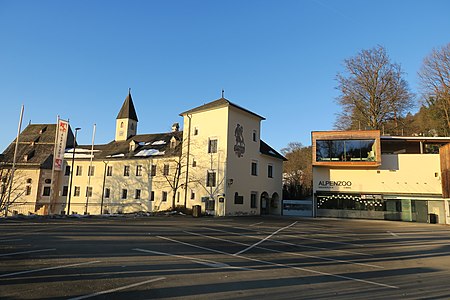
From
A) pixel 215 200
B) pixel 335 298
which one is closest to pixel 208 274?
pixel 335 298

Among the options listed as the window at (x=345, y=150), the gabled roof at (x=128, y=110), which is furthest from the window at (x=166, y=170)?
the window at (x=345, y=150)

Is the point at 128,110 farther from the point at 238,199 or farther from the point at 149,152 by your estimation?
the point at 238,199

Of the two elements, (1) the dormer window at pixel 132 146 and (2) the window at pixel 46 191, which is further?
(2) the window at pixel 46 191

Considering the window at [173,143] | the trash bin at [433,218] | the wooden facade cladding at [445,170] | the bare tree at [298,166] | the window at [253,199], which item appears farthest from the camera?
the bare tree at [298,166]

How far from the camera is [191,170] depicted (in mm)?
36594

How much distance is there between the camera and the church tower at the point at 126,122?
51.7m

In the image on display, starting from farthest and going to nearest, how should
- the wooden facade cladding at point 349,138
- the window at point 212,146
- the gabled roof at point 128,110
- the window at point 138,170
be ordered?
1. the gabled roof at point 128,110
2. the window at point 138,170
3. the window at point 212,146
4. the wooden facade cladding at point 349,138

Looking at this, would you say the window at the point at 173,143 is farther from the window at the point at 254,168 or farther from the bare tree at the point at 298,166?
the bare tree at the point at 298,166

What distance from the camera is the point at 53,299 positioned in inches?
218

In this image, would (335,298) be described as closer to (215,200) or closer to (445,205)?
(215,200)

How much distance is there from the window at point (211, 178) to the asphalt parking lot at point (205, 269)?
20332 millimetres

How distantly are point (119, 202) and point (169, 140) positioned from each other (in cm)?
1051

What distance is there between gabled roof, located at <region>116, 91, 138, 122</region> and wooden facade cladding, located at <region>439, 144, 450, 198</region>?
42.0m

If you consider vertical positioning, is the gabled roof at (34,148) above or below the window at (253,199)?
above
